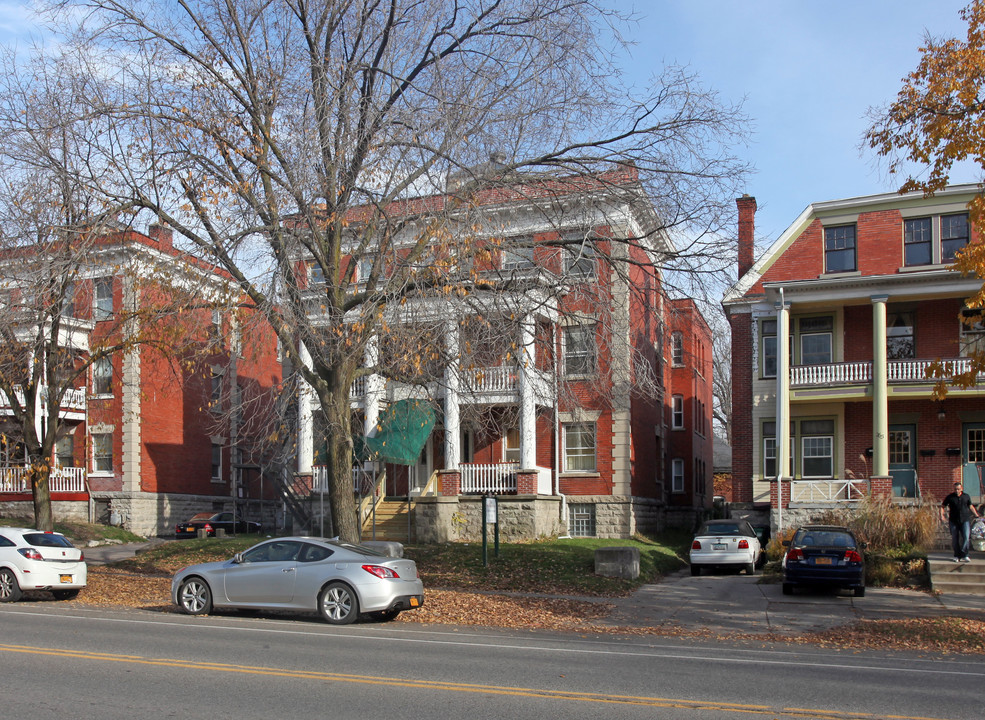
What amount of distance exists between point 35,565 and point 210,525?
703 inches

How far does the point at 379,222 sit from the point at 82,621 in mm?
8049

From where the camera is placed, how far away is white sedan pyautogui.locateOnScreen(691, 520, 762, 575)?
24.2 m

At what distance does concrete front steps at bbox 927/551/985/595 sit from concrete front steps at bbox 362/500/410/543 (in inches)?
648

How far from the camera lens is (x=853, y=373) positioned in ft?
97.8

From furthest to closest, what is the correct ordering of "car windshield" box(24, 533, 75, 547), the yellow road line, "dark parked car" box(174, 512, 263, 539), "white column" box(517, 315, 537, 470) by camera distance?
"dark parked car" box(174, 512, 263, 539), "white column" box(517, 315, 537, 470), "car windshield" box(24, 533, 75, 547), the yellow road line

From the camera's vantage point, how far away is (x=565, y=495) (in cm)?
3156

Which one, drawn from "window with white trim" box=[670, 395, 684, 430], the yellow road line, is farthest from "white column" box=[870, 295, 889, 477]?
the yellow road line

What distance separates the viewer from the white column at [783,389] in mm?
29391

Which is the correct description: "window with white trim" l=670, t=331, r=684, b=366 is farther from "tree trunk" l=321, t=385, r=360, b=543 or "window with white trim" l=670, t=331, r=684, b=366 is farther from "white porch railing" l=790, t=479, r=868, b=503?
"tree trunk" l=321, t=385, r=360, b=543

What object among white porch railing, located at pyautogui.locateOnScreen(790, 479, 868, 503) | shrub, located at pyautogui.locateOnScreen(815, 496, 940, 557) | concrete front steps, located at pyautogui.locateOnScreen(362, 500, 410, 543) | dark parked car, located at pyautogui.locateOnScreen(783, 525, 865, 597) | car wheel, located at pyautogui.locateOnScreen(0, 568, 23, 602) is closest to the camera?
car wheel, located at pyautogui.locateOnScreen(0, 568, 23, 602)

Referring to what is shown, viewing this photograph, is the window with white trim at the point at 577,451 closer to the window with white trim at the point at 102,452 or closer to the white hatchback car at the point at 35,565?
the white hatchback car at the point at 35,565

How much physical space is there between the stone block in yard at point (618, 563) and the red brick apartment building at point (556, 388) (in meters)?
3.07

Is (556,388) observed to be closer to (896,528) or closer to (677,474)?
(896,528)

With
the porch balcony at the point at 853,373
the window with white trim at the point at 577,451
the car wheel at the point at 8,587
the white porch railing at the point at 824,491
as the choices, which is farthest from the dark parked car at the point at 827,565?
the car wheel at the point at 8,587
